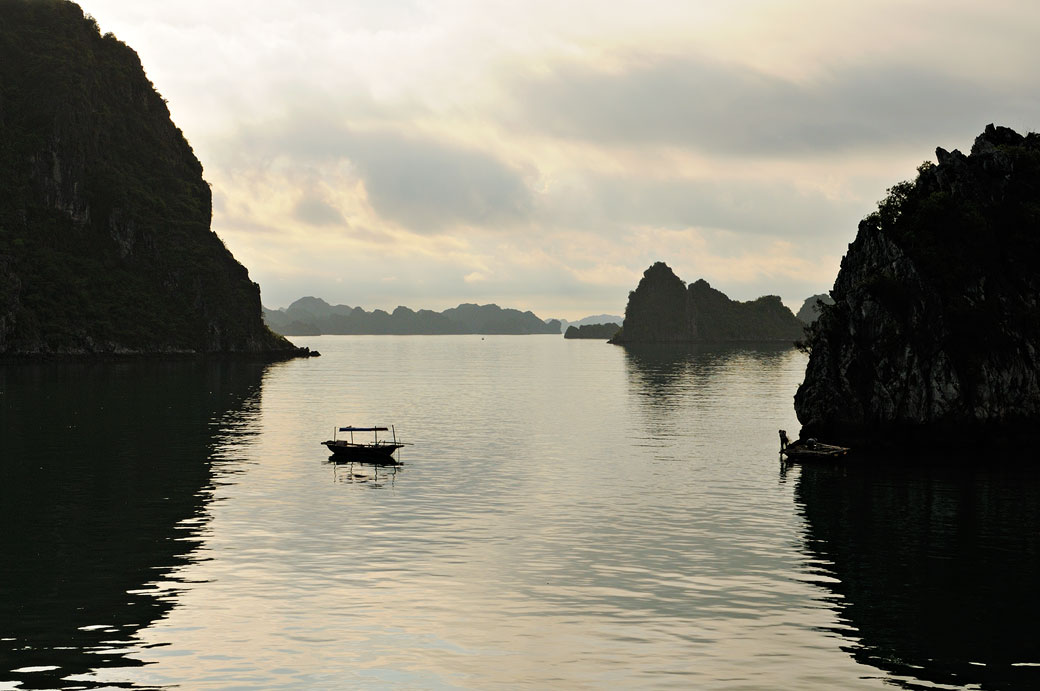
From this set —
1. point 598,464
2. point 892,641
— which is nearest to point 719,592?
point 892,641

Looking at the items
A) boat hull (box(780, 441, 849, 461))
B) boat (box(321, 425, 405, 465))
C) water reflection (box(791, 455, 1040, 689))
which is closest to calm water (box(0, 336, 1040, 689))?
water reflection (box(791, 455, 1040, 689))

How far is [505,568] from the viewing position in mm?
42469

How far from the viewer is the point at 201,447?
83.5 meters

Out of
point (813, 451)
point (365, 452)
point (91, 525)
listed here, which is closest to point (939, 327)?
point (813, 451)

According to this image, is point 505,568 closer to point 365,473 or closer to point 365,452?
point 365,473

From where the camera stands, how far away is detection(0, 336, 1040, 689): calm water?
30453 mm

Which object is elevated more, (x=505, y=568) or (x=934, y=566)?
(x=505, y=568)

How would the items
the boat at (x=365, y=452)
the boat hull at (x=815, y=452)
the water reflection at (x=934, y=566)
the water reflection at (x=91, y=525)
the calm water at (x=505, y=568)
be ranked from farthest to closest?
1. the boat hull at (x=815, y=452)
2. the boat at (x=365, y=452)
3. the water reflection at (x=91, y=525)
4. the water reflection at (x=934, y=566)
5. the calm water at (x=505, y=568)

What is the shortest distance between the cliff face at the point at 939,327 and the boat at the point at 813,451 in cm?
737

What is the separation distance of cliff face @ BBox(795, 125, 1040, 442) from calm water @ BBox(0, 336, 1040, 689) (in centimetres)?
773

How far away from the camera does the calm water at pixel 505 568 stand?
30.5 m

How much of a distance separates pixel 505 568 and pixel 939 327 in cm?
5712

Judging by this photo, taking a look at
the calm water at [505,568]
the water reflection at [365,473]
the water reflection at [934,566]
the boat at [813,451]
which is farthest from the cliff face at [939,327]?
the water reflection at [365,473]

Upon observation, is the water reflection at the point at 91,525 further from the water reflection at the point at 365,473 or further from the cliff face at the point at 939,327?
the cliff face at the point at 939,327
